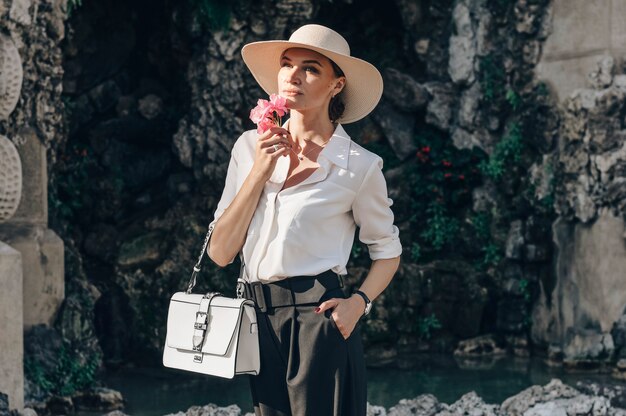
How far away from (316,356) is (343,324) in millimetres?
113

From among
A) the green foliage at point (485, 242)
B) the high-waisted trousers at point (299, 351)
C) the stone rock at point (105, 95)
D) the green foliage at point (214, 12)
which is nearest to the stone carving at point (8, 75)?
the green foliage at point (214, 12)

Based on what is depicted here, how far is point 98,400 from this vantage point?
28.6 ft

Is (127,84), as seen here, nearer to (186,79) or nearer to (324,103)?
(186,79)

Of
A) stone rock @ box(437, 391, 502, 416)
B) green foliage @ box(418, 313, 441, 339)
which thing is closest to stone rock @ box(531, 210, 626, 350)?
green foliage @ box(418, 313, 441, 339)

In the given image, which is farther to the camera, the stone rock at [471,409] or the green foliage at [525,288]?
the green foliage at [525,288]

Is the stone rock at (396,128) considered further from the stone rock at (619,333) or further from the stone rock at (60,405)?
the stone rock at (60,405)

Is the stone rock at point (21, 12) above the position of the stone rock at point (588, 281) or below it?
above

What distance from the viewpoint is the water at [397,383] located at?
909 centimetres

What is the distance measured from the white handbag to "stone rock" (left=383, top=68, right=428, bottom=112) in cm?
837

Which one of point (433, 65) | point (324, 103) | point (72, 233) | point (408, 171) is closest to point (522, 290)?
point (408, 171)

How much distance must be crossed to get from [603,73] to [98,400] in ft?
16.4

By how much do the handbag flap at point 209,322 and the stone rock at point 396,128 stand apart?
835cm

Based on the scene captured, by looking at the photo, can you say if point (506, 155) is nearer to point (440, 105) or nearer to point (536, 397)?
point (440, 105)

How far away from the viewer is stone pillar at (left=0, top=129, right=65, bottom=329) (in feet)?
27.3
